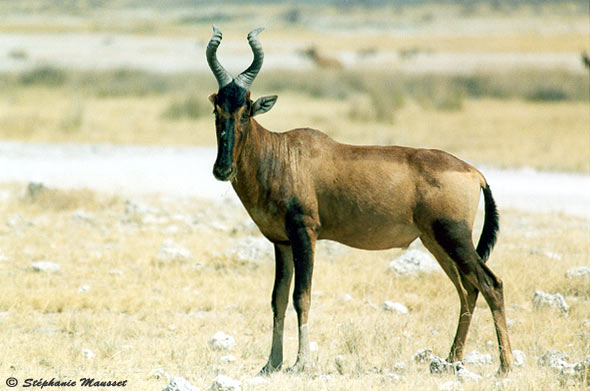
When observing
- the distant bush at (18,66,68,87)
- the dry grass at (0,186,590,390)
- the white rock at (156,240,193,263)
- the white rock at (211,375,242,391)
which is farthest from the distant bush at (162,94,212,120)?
the white rock at (211,375,242,391)

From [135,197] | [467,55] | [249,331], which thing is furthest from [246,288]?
[467,55]

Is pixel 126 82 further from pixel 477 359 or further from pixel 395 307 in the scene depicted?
pixel 477 359

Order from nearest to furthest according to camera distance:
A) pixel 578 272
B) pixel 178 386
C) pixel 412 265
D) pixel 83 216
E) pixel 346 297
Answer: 1. pixel 178 386
2. pixel 346 297
3. pixel 578 272
4. pixel 412 265
5. pixel 83 216

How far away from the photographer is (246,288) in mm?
9938

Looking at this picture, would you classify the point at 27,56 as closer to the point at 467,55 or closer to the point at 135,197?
the point at 467,55

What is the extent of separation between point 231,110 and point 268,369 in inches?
79.1

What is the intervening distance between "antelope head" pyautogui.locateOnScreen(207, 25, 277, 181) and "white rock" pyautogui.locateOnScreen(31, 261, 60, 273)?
3.96 m

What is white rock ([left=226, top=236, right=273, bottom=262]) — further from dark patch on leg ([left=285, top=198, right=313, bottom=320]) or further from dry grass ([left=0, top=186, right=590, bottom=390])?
dark patch on leg ([left=285, top=198, right=313, bottom=320])

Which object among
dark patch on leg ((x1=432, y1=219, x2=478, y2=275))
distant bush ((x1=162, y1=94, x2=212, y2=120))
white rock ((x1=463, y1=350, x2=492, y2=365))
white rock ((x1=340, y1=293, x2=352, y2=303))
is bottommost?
white rock ((x1=340, y1=293, x2=352, y2=303))

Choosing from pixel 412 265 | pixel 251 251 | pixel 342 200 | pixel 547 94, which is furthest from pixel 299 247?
pixel 547 94

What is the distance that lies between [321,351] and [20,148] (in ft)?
47.6

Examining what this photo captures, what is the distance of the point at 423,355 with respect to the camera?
749 centimetres

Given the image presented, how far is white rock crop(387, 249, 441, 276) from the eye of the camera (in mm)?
10117

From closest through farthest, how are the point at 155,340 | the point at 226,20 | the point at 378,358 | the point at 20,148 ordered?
1. the point at 378,358
2. the point at 155,340
3. the point at 20,148
4. the point at 226,20
